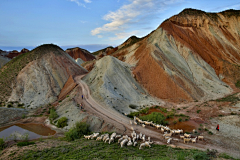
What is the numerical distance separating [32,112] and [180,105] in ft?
85.6

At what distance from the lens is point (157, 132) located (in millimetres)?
17203

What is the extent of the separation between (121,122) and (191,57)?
32105 mm

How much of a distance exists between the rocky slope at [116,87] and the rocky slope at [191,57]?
2.96m

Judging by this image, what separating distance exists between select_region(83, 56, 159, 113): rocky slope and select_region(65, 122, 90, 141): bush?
7.03 meters

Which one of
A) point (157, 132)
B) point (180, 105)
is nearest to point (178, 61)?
point (180, 105)

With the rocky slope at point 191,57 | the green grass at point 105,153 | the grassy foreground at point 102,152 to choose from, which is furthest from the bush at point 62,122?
the rocky slope at point 191,57

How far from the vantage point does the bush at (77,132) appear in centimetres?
1612

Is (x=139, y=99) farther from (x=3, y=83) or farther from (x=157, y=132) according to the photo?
(x=3, y=83)

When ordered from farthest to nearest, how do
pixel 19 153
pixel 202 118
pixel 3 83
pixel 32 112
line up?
pixel 3 83
pixel 32 112
pixel 202 118
pixel 19 153

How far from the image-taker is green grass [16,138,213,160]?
10836mm

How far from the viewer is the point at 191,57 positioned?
42438 mm

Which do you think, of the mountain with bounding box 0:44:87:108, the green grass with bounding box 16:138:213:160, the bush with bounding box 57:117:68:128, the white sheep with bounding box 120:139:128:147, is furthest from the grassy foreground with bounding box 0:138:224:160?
the mountain with bounding box 0:44:87:108

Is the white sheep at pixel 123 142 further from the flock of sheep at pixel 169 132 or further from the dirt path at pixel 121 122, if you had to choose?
the flock of sheep at pixel 169 132

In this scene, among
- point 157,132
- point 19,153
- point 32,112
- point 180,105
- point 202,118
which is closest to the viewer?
point 19,153
